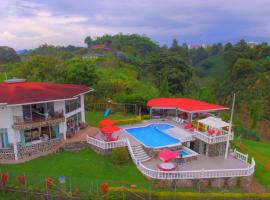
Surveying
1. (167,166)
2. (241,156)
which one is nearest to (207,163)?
(241,156)

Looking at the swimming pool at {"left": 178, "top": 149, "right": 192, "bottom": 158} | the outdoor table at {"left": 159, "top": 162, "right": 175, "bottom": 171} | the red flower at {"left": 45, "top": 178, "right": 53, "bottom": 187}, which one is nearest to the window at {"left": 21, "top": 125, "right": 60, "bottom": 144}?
the red flower at {"left": 45, "top": 178, "right": 53, "bottom": 187}

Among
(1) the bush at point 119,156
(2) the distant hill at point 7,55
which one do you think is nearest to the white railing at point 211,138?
(1) the bush at point 119,156

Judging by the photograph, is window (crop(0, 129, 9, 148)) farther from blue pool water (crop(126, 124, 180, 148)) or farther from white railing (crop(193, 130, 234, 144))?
white railing (crop(193, 130, 234, 144))

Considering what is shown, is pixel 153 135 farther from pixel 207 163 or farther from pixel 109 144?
pixel 207 163

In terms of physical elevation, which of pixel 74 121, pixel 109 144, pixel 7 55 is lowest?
pixel 109 144

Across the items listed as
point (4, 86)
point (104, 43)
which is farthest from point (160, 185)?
point (104, 43)

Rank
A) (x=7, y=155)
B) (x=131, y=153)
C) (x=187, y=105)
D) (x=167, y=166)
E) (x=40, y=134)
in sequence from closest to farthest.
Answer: (x=167, y=166) < (x=7, y=155) < (x=131, y=153) < (x=40, y=134) < (x=187, y=105)

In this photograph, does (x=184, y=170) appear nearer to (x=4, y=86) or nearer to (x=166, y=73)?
(x=4, y=86)

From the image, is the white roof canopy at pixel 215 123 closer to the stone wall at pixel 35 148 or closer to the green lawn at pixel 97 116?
the green lawn at pixel 97 116
